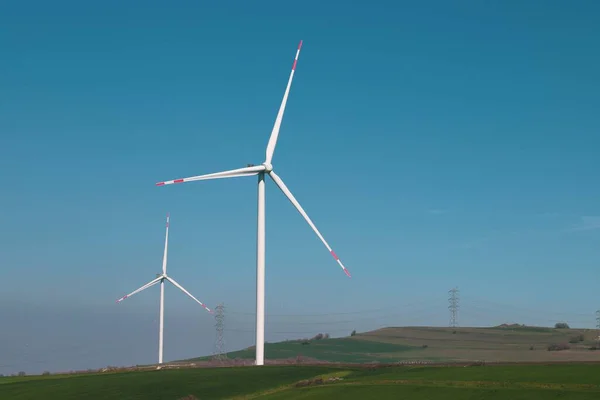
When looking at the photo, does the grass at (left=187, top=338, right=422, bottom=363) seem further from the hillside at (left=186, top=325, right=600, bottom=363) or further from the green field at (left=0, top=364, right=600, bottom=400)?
the green field at (left=0, top=364, right=600, bottom=400)

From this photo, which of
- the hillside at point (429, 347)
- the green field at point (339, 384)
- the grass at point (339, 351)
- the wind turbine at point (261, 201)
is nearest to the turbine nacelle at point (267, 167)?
the wind turbine at point (261, 201)

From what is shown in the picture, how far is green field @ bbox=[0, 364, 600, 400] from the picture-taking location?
54.5 metres

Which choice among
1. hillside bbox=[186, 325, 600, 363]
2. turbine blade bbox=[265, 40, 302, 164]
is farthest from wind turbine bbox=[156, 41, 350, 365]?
hillside bbox=[186, 325, 600, 363]

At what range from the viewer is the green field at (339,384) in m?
54.5

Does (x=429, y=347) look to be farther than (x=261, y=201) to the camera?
Yes

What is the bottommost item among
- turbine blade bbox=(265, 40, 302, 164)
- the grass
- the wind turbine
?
the grass

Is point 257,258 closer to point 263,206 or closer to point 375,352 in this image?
point 263,206

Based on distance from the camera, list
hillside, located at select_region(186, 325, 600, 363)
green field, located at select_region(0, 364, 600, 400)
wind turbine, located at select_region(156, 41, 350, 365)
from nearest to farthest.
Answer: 1. green field, located at select_region(0, 364, 600, 400)
2. wind turbine, located at select_region(156, 41, 350, 365)
3. hillside, located at select_region(186, 325, 600, 363)

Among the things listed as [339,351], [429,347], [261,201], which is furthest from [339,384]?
[429,347]

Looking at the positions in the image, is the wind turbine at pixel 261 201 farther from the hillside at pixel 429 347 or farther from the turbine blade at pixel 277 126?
the hillside at pixel 429 347

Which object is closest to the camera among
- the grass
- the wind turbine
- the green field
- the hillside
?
the green field

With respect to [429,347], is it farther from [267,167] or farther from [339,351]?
[267,167]

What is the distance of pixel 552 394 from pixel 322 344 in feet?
465

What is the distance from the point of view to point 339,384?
215 feet
